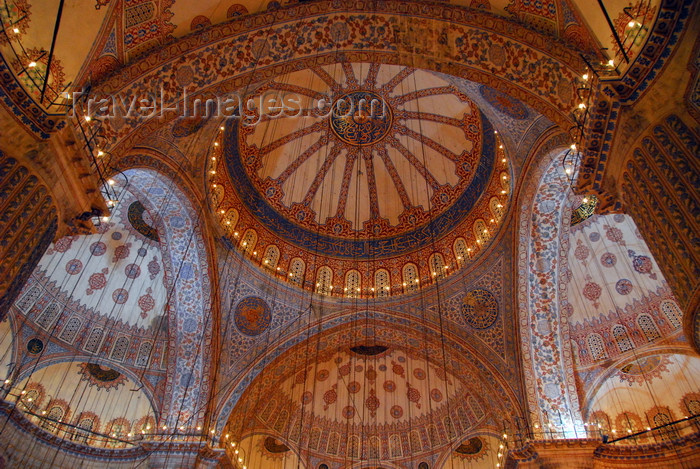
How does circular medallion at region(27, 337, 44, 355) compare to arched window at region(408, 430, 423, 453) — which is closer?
circular medallion at region(27, 337, 44, 355)

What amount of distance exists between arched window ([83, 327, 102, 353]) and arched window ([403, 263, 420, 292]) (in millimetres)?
7950

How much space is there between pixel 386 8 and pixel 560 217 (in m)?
5.76

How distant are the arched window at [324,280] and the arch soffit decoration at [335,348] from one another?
84cm

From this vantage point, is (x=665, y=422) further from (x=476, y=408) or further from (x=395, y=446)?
(x=395, y=446)

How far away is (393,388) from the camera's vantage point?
14125mm

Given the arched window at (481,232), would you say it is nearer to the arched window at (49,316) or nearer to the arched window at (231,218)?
the arched window at (231,218)

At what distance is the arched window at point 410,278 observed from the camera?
12047 mm

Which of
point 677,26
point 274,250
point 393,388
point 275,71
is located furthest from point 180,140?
point 393,388

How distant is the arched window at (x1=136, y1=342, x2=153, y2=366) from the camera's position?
11.6 metres

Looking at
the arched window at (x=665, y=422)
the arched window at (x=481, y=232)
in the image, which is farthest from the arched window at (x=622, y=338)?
the arched window at (x=481, y=232)

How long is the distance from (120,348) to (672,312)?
13.3 meters

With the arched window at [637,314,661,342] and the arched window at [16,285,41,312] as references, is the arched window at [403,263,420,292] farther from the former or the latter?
the arched window at [16,285,41,312]

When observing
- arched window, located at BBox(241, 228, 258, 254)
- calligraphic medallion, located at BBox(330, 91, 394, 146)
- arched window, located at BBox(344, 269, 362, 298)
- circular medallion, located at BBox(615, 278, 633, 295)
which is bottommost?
circular medallion, located at BBox(615, 278, 633, 295)

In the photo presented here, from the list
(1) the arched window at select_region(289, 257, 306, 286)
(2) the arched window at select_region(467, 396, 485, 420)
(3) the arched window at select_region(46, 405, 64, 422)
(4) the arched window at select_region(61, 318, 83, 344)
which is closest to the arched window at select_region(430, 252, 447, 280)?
(1) the arched window at select_region(289, 257, 306, 286)
